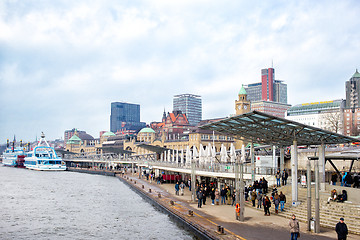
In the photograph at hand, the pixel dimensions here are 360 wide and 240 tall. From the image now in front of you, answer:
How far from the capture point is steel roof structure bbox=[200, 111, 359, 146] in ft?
102

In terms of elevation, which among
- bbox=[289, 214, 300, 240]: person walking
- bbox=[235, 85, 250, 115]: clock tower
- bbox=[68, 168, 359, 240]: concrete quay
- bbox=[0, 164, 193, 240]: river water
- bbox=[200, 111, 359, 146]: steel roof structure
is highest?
bbox=[235, 85, 250, 115]: clock tower

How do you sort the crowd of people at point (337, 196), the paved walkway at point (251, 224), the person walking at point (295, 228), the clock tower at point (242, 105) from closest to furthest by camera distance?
1. the person walking at point (295, 228)
2. the paved walkway at point (251, 224)
3. the crowd of people at point (337, 196)
4. the clock tower at point (242, 105)

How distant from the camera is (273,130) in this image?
107 feet

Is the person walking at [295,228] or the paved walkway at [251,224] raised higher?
the person walking at [295,228]

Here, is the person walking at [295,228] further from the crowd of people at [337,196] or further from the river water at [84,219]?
the river water at [84,219]

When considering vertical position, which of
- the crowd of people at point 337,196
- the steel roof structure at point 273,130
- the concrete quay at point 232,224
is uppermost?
the steel roof structure at point 273,130

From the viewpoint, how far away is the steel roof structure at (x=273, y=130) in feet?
102

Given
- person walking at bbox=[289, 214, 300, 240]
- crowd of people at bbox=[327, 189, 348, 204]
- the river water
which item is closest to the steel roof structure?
crowd of people at bbox=[327, 189, 348, 204]

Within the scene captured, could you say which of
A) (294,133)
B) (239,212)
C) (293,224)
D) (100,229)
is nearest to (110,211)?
(100,229)

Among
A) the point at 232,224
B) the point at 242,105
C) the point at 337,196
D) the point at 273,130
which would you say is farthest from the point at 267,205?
the point at 242,105

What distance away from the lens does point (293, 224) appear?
21.8 metres

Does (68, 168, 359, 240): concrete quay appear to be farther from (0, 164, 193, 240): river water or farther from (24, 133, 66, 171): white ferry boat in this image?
(24, 133, 66, 171): white ferry boat

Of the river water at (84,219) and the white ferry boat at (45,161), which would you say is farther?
the white ferry boat at (45,161)

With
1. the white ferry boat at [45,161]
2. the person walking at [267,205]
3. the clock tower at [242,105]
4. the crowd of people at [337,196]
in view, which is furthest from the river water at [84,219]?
the clock tower at [242,105]
